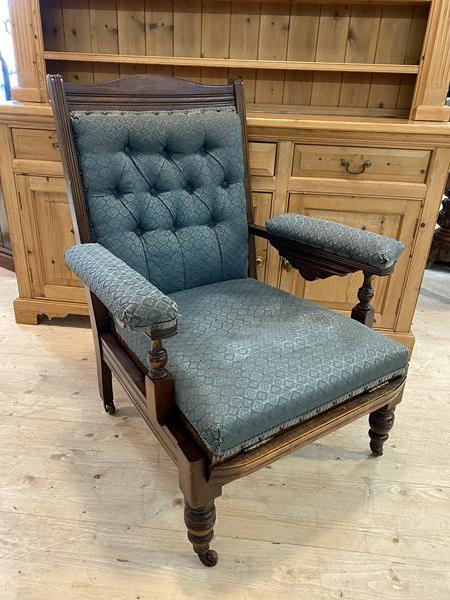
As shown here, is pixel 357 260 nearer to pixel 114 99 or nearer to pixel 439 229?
pixel 114 99

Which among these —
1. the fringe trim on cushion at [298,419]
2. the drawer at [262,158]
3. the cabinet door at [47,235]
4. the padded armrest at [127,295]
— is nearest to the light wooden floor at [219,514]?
the fringe trim on cushion at [298,419]

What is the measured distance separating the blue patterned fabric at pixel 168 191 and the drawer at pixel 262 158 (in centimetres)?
26

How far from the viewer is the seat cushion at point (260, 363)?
865 mm

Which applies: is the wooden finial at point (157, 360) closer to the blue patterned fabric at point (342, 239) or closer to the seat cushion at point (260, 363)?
the seat cushion at point (260, 363)

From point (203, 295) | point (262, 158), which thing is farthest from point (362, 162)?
point (203, 295)

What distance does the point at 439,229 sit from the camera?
9.23 feet

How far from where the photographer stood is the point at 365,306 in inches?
48.8

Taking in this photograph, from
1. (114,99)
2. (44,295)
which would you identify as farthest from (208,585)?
(44,295)

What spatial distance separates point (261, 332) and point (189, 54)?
139cm

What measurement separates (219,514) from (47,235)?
1.27 metres

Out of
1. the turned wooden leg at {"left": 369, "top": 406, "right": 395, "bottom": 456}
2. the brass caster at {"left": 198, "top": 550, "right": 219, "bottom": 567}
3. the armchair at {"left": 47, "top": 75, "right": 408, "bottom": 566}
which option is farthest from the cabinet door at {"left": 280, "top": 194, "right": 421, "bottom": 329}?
the brass caster at {"left": 198, "top": 550, "right": 219, "bottom": 567}

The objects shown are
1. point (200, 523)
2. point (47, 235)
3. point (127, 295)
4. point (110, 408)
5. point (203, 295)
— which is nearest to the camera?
point (127, 295)

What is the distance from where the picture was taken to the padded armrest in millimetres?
764

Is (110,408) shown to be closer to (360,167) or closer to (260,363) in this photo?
(260,363)
